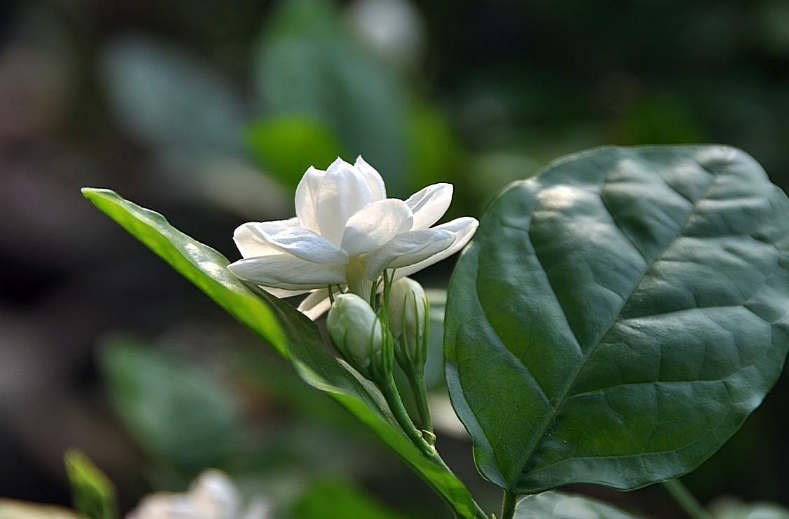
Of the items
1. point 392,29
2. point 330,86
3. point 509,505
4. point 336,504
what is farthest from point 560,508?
point 392,29

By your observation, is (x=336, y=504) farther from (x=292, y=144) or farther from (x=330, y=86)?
(x=330, y=86)

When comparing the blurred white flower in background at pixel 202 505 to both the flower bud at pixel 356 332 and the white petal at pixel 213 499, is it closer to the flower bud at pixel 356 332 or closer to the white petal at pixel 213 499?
the white petal at pixel 213 499

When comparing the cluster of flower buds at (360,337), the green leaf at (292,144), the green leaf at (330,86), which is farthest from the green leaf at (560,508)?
the green leaf at (330,86)

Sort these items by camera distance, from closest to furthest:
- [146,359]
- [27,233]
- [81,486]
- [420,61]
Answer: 1. [81,486]
2. [146,359]
3. [420,61]
4. [27,233]

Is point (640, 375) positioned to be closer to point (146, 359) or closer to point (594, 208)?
point (594, 208)

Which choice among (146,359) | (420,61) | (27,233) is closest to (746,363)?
(146,359)

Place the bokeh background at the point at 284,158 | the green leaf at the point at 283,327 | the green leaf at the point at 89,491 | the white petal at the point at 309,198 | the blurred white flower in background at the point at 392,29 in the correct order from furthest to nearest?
the blurred white flower in background at the point at 392,29
the bokeh background at the point at 284,158
the green leaf at the point at 89,491
the white petal at the point at 309,198
the green leaf at the point at 283,327

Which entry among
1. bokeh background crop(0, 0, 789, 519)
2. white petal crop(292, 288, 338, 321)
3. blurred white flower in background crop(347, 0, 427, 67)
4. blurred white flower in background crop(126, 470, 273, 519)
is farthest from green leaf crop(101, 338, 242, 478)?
blurred white flower in background crop(347, 0, 427, 67)
